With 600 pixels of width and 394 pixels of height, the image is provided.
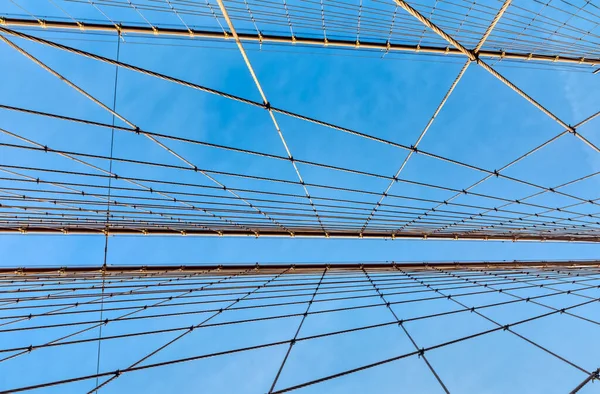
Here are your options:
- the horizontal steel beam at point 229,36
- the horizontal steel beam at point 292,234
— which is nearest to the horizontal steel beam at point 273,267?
the horizontal steel beam at point 292,234

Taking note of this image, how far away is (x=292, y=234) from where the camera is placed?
28.5 ft

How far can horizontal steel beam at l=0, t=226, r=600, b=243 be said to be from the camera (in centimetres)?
659

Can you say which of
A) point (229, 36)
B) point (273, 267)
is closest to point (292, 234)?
point (273, 267)

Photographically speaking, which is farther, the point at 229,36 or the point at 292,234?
the point at 292,234

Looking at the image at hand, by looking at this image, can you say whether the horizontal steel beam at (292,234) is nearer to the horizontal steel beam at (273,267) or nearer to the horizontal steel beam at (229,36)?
the horizontal steel beam at (273,267)

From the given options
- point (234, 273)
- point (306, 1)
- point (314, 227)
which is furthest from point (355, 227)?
point (306, 1)

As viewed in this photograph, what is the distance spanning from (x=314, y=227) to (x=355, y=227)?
1415 mm

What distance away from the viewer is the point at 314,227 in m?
9.31

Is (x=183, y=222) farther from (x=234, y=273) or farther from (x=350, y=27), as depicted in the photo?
(x=350, y=27)

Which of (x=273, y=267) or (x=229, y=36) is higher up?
(x=229, y=36)

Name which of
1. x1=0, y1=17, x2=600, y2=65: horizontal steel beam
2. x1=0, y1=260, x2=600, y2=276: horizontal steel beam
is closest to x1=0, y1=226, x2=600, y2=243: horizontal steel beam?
x1=0, y1=260, x2=600, y2=276: horizontal steel beam

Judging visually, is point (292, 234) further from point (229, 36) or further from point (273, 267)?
point (229, 36)

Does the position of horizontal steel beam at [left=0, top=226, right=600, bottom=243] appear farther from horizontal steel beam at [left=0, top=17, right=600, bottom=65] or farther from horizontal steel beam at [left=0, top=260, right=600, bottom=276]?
horizontal steel beam at [left=0, top=17, right=600, bottom=65]

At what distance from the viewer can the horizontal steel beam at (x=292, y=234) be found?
259 inches
